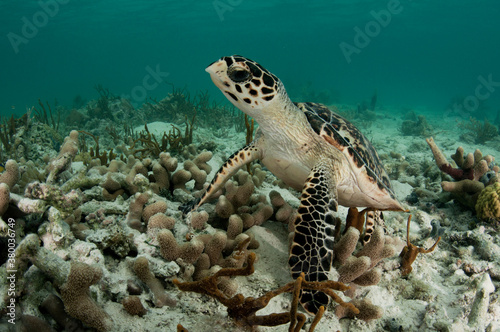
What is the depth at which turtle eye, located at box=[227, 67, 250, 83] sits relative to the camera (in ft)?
7.79

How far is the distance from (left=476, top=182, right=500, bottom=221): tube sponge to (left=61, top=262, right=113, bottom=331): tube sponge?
3946 mm

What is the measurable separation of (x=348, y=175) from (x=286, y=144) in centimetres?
73

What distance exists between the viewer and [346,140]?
284cm

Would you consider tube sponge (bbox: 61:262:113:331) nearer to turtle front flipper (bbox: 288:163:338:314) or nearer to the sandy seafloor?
the sandy seafloor

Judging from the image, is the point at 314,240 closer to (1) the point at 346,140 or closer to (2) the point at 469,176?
(1) the point at 346,140

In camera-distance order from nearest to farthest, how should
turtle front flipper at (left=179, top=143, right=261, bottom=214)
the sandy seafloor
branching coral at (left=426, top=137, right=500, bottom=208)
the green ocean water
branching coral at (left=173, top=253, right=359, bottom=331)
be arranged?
branching coral at (left=173, top=253, right=359, bottom=331), the sandy seafloor, turtle front flipper at (left=179, top=143, right=261, bottom=214), branching coral at (left=426, top=137, right=500, bottom=208), the green ocean water

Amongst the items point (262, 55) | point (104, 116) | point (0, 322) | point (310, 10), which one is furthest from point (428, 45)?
point (0, 322)

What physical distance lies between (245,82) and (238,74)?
9 centimetres

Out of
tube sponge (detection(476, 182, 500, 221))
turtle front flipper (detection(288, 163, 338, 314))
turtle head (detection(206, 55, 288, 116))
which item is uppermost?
turtle head (detection(206, 55, 288, 116))

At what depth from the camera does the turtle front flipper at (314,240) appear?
1.70 meters

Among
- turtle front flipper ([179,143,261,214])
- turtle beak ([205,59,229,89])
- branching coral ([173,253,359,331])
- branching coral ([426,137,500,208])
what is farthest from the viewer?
branching coral ([426,137,500,208])

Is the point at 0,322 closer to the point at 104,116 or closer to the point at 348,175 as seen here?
the point at 348,175

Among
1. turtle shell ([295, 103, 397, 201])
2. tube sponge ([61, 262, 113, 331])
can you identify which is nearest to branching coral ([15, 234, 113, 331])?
tube sponge ([61, 262, 113, 331])

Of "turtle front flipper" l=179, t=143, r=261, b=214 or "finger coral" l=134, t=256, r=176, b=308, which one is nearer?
"finger coral" l=134, t=256, r=176, b=308
